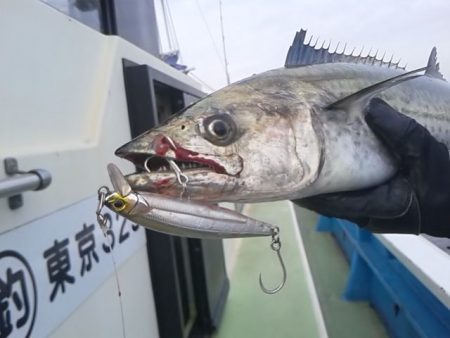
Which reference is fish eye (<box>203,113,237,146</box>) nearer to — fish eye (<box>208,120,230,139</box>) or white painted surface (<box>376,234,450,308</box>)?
fish eye (<box>208,120,230,139</box>)

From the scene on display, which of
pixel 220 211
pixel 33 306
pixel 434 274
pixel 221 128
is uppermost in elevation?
pixel 221 128

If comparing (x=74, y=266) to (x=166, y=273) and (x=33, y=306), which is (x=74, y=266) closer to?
(x=33, y=306)

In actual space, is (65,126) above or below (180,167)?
above

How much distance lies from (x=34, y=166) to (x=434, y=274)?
1685 mm

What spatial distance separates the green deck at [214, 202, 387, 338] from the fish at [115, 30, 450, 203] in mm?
1456

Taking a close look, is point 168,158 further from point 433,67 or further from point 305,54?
point 433,67

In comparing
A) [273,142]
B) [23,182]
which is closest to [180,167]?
[273,142]

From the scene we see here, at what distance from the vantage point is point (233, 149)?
3.03 feet

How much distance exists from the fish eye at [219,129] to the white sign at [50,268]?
0.51 metres

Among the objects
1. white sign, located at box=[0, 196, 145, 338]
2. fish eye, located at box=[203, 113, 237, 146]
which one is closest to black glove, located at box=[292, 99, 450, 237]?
fish eye, located at box=[203, 113, 237, 146]

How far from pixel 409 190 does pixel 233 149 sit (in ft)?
2.10

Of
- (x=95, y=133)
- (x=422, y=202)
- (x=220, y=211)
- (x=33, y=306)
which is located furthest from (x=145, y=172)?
(x=422, y=202)

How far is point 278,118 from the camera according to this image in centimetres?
101

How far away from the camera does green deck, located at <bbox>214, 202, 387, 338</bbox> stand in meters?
2.38
